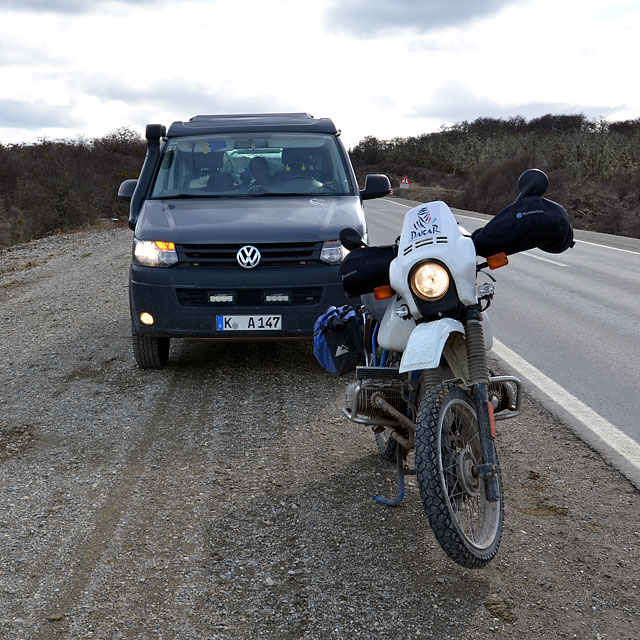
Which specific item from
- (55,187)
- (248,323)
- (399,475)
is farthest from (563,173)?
(399,475)

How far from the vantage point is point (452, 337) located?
3.41 metres

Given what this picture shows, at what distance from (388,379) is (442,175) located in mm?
67290

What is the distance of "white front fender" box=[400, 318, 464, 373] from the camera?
3.15 m

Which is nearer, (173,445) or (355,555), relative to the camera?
(355,555)

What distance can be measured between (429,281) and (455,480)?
803 millimetres

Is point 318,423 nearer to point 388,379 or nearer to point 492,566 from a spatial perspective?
point 388,379

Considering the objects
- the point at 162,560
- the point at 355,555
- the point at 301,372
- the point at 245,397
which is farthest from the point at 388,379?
the point at 301,372

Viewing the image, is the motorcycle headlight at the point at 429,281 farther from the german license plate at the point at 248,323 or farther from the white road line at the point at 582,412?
the german license plate at the point at 248,323

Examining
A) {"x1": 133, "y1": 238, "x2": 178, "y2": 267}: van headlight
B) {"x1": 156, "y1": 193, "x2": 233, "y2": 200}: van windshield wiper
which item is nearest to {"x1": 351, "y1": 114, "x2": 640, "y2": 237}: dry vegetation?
{"x1": 156, "y1": 193, "x2": 233, "y2": 200}: van windshield wiper

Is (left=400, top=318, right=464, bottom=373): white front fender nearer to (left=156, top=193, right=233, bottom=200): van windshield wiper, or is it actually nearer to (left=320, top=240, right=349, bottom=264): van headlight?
(left=320, top=240, right=349, bottom=264): van headlight

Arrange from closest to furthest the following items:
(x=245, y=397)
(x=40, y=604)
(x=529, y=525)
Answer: (x=40, y=604) < (x=529, y=525) < (x=245, y=397)

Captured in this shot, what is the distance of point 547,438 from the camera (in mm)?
4918

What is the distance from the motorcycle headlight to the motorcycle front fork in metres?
0.19

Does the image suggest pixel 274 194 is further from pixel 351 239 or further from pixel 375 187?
pixel 351 239
